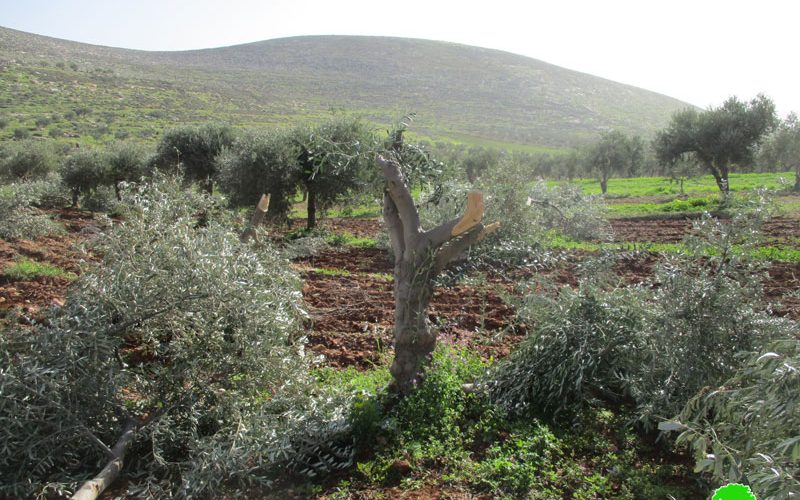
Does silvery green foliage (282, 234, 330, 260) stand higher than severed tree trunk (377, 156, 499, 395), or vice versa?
severed tree trunk (377, 156, 499, 395)

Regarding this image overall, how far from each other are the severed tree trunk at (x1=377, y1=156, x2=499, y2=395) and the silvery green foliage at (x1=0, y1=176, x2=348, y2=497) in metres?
0.89

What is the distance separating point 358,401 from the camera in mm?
4758

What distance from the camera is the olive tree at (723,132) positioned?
2328 centimetres

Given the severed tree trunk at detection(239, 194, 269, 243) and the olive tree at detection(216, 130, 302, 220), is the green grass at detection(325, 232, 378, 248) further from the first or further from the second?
the severed tree trunk at detection(239, 194, 269, 243)

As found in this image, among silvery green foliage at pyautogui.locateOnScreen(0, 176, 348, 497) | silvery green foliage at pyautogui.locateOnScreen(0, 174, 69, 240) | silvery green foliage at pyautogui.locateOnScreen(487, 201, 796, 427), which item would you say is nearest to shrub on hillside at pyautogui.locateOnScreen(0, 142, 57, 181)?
silvery green foliage at pyautogui.locateOnScreen(0, 174, 69, 240)

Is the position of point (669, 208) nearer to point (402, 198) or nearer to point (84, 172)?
point (402, 198)

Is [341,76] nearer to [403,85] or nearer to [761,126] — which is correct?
[403,85]

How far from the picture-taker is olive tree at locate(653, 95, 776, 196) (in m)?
23.3

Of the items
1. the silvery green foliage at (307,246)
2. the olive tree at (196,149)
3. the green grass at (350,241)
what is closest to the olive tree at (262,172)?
the green grass at (350,241)

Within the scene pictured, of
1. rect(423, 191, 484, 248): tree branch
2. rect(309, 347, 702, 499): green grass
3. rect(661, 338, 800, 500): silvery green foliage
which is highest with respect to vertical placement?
rect(423, 191, 484, 248): tree branch

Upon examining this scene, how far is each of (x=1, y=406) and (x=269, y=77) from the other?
83.1m

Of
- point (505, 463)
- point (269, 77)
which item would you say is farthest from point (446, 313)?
point (269, 77)

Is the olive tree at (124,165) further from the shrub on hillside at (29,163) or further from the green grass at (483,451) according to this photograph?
the green grass at (483,451)

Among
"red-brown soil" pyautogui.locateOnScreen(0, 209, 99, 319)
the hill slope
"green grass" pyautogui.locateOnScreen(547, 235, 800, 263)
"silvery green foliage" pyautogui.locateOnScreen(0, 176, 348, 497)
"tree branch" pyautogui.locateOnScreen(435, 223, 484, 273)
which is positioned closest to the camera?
"silvery green foliage" pyautogui.locateOnScreen(0, 176, 348, 497)
